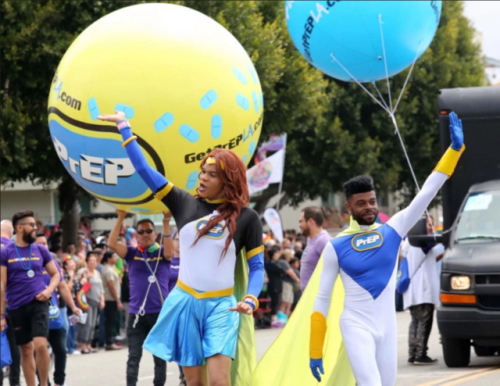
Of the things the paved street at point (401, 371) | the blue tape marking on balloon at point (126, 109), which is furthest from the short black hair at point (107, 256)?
the blue tape marking on balloon at point (126, 109)

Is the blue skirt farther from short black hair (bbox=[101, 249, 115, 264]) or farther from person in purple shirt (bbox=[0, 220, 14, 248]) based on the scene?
short black hair (bbox=[101, 249, 115, 264])

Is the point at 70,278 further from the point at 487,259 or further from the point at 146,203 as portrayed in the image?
the point at 146,203

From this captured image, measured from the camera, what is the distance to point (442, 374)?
1096 cm

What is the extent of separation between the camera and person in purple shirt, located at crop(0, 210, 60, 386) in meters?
9.88

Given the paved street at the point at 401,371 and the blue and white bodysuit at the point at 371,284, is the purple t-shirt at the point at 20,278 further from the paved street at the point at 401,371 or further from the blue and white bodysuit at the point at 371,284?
the blue and white bodysuit at the point at 371,284

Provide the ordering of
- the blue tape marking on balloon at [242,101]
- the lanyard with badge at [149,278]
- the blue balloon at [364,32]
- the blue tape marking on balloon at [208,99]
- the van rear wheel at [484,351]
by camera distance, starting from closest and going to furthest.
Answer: the blue tape marking on balloon at [208,99]
the blue tape marking on balloon at [242,101]
the lanyard with badge at [149,278]
the van rear wheel at [484,351]
the blue balloon at [364,32]

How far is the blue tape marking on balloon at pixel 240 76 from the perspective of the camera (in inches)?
293

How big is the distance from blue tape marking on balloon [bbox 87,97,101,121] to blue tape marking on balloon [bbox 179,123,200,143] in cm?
57

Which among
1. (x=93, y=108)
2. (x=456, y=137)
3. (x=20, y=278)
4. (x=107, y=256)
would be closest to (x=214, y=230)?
(x=93, y=108)

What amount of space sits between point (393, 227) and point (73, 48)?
278 centimetres

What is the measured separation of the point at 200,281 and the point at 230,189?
0.59 m

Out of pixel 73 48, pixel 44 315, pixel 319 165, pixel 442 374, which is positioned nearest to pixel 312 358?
pixel 73 48

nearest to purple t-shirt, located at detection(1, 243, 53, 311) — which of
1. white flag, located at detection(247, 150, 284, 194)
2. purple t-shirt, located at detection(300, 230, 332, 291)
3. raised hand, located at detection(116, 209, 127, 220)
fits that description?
raised hand, located at detection(116, 209, 127, 220)

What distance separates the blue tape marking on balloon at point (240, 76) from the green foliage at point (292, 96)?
Answer: 12.8 m
